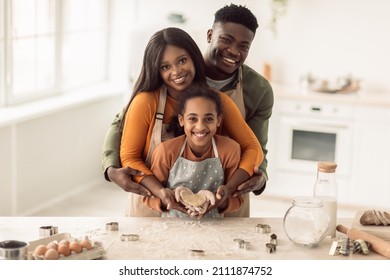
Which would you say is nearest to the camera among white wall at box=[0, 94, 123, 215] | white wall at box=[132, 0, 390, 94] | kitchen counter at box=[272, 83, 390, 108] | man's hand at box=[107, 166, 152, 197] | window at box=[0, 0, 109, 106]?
man's hand at box=[107, 166, 152, 197]

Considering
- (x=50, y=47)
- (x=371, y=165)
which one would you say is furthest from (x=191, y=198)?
(x=371, y=165)

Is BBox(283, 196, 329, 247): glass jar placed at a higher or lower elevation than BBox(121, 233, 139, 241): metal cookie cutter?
→ higher

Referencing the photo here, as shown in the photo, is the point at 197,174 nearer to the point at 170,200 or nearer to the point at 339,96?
the point at 170,200

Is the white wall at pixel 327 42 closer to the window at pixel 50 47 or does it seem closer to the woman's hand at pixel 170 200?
the window at pixel 50 47

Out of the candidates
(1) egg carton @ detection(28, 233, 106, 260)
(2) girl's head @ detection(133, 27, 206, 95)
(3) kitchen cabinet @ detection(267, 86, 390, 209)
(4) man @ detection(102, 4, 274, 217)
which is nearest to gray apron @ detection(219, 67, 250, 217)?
(4) man @ detection(102, 4, 274, 217)

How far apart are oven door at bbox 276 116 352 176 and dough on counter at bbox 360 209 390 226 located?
1.71 meters

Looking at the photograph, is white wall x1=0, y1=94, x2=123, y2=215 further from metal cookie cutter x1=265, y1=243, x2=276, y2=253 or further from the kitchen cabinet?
metal cookie cutter x1=265, y1=243, x2=276, y2=253

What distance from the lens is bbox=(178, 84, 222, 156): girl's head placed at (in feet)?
4.33

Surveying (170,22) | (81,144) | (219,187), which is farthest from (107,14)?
(219,187)

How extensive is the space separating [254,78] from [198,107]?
0.66ft

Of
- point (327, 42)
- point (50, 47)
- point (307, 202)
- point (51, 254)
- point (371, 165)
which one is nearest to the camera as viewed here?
point (51, 254)

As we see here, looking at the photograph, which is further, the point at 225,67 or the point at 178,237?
the point at 225,67

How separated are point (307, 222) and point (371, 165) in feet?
6.25

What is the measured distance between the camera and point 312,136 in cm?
314
